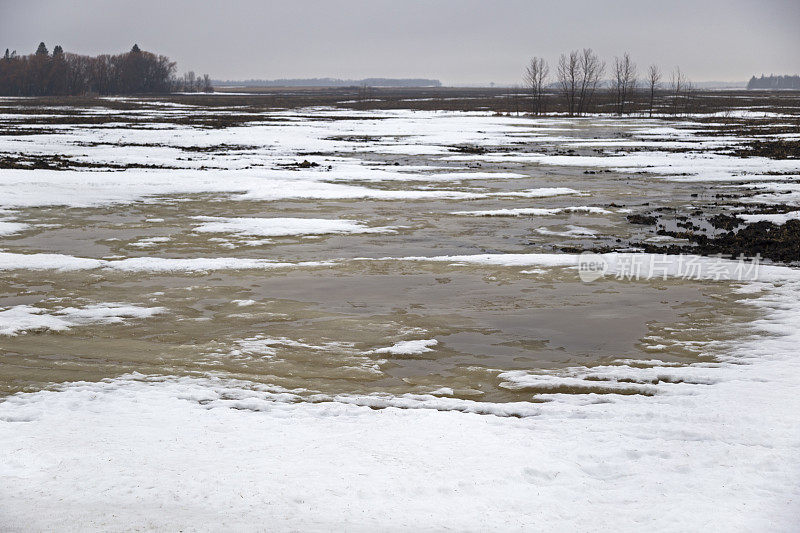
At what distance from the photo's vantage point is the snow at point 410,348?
785 centimetres

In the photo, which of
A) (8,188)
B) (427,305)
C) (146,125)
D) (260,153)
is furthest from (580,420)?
(146,125)

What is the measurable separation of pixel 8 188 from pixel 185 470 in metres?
16.2

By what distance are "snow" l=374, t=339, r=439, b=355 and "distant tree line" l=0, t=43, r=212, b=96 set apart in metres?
138

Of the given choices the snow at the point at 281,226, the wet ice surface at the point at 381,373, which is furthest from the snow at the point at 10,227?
the snow at the point at 281,226

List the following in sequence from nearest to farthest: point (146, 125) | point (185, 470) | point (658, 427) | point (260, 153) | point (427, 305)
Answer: point (185, 470) < point (658, 427) < point (427, 305) < point (260, 153) < point (146, 125)

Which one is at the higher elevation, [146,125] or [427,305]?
[146,125]

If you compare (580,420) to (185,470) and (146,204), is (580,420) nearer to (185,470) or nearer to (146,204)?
(185,470)

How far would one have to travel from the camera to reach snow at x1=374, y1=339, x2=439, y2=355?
25.8 ft

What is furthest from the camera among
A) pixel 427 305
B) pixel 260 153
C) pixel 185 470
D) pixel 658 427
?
pixel 260 153

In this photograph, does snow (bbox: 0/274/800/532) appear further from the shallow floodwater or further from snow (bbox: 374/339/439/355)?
snow (bbox: 374/339/439/355)

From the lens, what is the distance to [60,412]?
6184mm

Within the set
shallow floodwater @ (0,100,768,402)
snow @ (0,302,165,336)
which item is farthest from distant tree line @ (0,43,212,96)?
snow @ (0,302,165,336)

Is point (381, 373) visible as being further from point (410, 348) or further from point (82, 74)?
point (82, 74)

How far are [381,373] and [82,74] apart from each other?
481 ft
